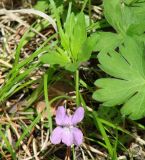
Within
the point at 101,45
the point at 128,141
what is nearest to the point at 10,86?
the point at 101,45

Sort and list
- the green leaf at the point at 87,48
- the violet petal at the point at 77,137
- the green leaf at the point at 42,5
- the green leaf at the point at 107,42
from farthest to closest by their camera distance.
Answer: the green leaf at the point at 42,5 < the green leaf at the point at 107,42 < the green leaf at the point at 87,48 < the violet petal at the point at 77,137

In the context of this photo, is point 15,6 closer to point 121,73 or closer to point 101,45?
point 101,45

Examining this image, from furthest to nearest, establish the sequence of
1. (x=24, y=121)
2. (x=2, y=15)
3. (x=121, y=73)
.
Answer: (x=2, y=15), (x=24, y=121), (x=121, y=73)

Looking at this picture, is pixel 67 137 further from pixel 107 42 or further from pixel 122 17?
pixel 122 17

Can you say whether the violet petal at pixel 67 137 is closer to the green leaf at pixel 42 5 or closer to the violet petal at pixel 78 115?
the violet petal at pixel 78 115

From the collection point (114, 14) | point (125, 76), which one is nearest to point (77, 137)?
point (125, 76)

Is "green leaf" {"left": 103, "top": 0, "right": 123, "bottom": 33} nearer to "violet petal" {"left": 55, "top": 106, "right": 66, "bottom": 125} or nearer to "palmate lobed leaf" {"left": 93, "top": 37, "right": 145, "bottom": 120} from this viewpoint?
"palmate lobed leaf" {"left": 93, "top": 37, "right": 145, "bottom": 120}

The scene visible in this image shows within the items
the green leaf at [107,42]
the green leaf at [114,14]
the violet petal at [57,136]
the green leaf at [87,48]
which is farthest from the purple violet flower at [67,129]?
the green leaf at [114,14]
